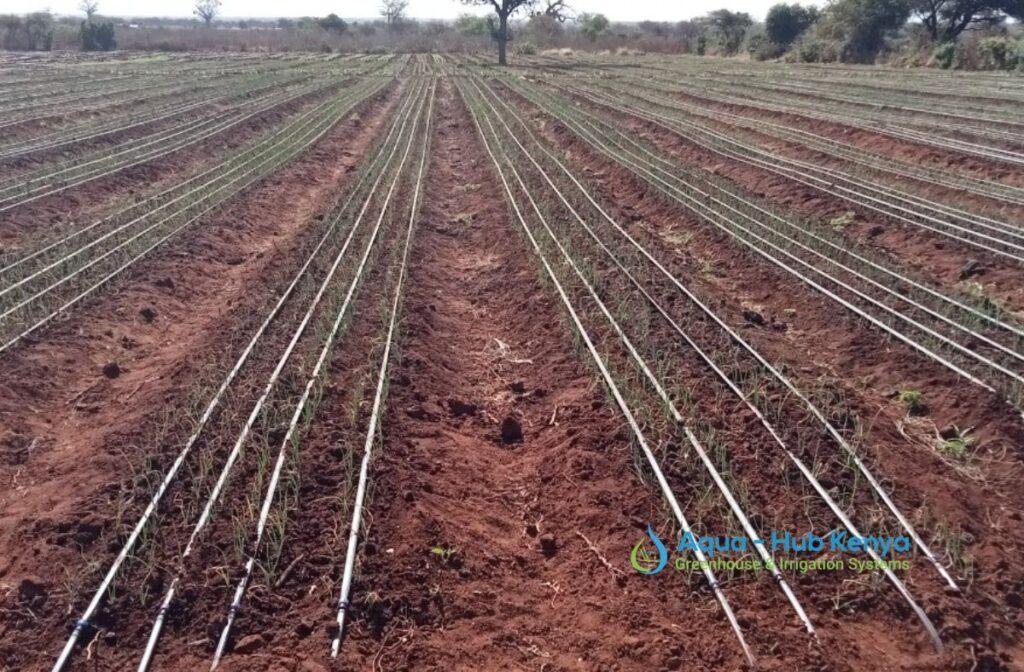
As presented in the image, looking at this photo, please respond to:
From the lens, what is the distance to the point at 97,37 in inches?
2534

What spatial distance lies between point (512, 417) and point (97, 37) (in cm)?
7500

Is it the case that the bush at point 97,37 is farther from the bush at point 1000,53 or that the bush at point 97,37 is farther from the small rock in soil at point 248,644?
the small rock in soil at point 248,644

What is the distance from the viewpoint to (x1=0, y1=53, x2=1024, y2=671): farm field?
411cm

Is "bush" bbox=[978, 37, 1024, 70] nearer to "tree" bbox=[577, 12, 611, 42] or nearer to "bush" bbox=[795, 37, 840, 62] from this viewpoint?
"bush" bbox=[795, 37, 840, 62]

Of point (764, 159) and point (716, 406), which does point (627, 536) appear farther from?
point (764, 159)

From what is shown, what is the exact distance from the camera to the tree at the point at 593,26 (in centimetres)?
7925

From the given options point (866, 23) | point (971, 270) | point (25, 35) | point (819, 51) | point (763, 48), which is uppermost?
point (25, 35)

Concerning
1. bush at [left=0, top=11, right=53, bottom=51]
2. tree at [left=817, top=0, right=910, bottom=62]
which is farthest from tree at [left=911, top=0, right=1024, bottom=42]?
bush at [left=0, top=11, right=53, bottom=51]

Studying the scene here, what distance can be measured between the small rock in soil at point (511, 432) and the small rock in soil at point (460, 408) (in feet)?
1.57

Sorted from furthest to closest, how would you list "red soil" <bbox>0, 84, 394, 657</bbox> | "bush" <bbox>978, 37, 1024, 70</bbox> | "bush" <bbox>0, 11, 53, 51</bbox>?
"bush" <bbox>0, 11, 53, 51</bbox>, "bush" <bbox>978, 37, 1024, 70</bbox>, "red soil" <bbox>0, 84, 394, 657</bbox>

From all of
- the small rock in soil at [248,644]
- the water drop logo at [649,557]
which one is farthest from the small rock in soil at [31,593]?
the water drop logo at [649,557]

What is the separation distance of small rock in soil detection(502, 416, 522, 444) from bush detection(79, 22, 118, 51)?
74.2m

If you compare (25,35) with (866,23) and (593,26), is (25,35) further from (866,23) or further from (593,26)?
(866,23)

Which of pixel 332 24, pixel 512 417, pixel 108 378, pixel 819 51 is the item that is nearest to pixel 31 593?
pixel 108 378
